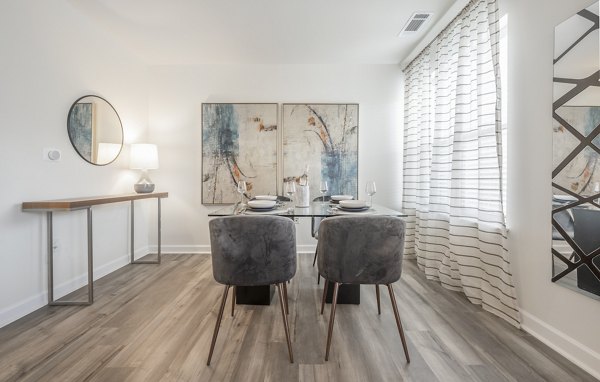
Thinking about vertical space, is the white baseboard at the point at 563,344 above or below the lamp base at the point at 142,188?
below

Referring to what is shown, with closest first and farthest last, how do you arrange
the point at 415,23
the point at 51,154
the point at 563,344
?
1. the point at 563,344
2. the point at 51,154
3. the point at 415,23

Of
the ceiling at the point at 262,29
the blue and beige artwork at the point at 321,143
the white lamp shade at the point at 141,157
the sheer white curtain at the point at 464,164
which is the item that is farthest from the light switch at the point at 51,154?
the sheer white curtain at the point at 464,164

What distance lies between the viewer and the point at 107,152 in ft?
10.3

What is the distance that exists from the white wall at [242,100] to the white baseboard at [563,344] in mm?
2206

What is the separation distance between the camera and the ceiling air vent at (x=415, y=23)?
2.77m

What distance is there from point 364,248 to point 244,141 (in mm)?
2765

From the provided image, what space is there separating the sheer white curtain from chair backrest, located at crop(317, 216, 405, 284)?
1084 millimetres

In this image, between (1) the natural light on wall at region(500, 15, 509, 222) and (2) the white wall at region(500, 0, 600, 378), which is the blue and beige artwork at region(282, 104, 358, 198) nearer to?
(1) the natural light on wall at region(500, 15, 509, 222)

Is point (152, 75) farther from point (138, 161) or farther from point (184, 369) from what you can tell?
point (184, 369)

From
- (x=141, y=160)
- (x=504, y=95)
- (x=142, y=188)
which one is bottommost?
(x=142, y=188)

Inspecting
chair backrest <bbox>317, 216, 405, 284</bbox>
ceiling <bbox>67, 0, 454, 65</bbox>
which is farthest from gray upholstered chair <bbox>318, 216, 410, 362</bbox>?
ceiling <bbox>67, 0, 454, 65</bbox>

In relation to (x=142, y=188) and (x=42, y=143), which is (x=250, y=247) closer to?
(x=42, y=143)

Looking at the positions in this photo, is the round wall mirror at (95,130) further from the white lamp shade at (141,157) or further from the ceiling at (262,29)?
the ceiling at (262,29)

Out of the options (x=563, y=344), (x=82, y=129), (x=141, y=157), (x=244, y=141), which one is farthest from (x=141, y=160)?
(x=563, y=344)
